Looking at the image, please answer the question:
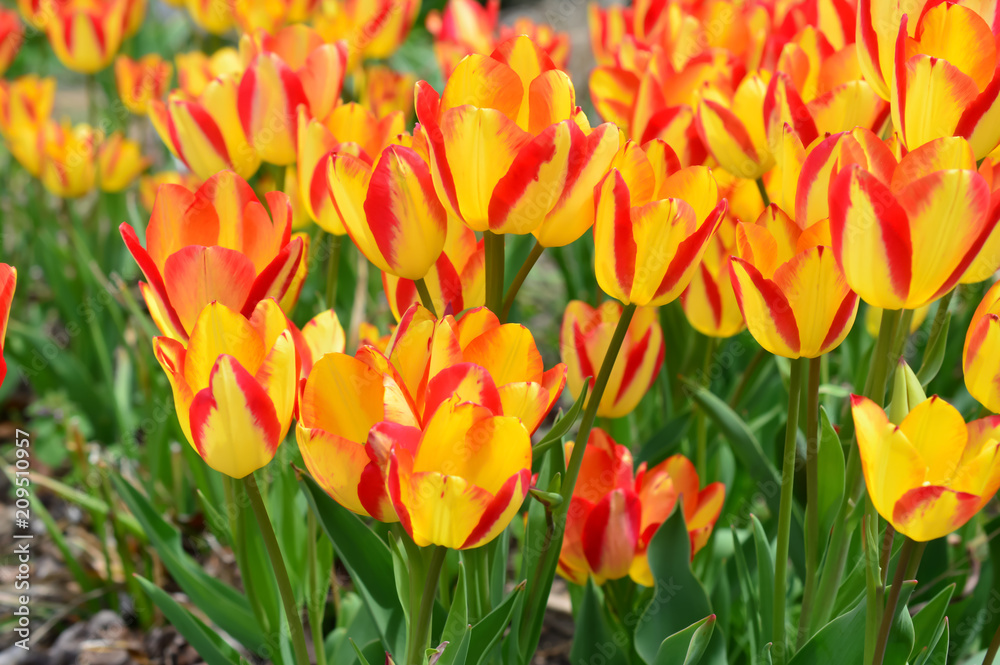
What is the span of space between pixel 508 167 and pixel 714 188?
170mm

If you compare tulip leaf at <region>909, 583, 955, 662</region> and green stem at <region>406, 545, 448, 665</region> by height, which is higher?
green stem at <region>406, 545, 448, 665</region>

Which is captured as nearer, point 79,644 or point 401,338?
point 401,338

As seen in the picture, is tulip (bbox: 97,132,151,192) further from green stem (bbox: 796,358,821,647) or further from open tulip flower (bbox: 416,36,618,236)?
green stem (bbox: 796,358,821,647)

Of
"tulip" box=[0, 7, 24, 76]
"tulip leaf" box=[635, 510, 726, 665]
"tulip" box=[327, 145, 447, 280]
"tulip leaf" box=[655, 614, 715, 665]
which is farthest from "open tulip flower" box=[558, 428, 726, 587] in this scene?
"tulip" box=[0, 7, 24, 76]

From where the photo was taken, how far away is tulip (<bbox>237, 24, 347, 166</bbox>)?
3.28 ft

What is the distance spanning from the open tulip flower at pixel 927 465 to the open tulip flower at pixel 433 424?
224 mm

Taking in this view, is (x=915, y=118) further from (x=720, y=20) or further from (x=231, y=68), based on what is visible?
(x=231, y=68)

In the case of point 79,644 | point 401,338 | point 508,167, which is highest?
point 508,167

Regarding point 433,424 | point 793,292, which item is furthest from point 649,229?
point 433,424

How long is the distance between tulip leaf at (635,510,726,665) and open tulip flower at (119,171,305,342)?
480mm

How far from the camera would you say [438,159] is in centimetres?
67

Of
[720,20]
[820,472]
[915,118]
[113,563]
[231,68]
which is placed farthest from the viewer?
[113,563]

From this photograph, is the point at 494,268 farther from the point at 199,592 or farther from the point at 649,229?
the point at 199,592

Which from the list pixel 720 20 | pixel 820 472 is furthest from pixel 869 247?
pixel 720 20
